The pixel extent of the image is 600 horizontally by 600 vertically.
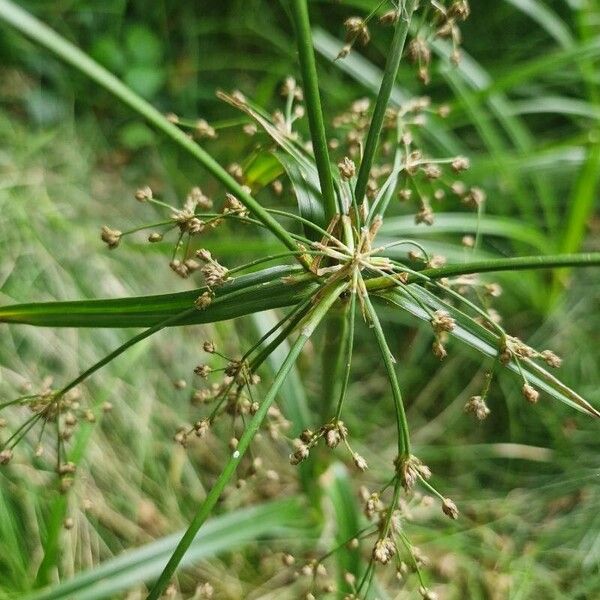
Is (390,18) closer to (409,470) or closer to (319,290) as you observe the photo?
(319,290)

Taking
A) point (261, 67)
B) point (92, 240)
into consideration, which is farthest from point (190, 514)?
point (261, 67)

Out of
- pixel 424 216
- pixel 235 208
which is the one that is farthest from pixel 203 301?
pixel 424 216

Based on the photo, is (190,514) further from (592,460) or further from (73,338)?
(592,460)

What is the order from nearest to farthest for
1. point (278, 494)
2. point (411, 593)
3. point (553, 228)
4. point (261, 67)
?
point (411, 593) < point (278, 494) < point (553, 228) < point (261, 67)

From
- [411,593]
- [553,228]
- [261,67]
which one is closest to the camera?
[411,593]

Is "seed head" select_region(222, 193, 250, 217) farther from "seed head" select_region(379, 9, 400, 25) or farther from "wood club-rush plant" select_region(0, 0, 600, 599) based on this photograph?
"seed head" select_region(379, 9, 400, 25)

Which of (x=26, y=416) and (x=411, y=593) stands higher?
(x=26, y=416)
